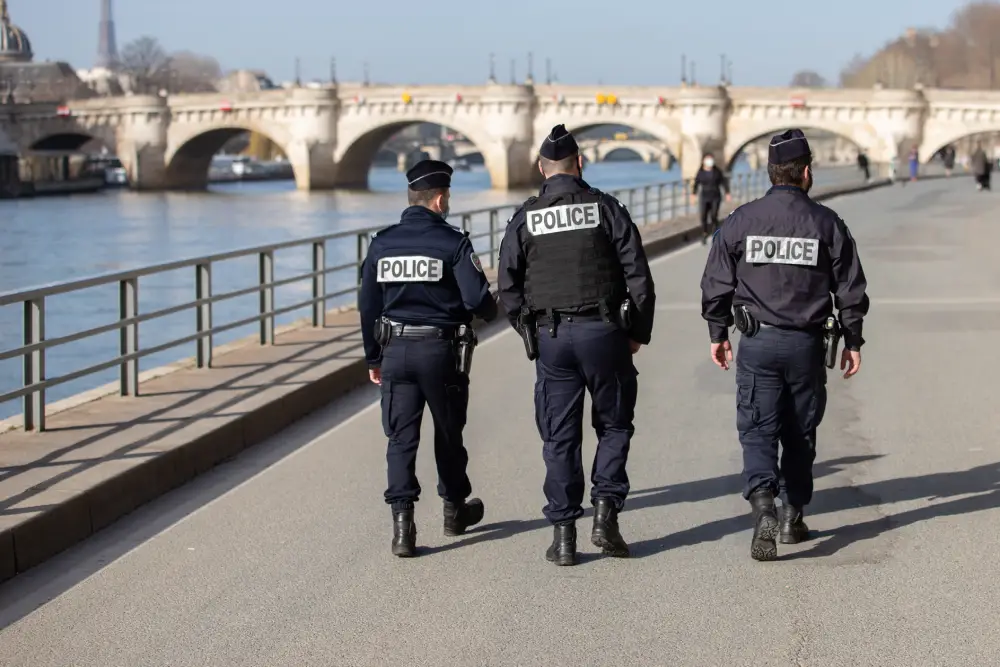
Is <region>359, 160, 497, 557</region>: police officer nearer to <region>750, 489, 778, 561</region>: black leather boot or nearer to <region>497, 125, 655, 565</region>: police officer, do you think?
<region>497, 125, 655, 565</region>: police officer

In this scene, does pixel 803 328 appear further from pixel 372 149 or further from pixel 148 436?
pixel 372 149

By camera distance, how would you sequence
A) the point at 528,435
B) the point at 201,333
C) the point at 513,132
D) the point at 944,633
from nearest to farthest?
the point at 944,633 < the point at 528,435 < the point at 201,333 < the point at 513,132

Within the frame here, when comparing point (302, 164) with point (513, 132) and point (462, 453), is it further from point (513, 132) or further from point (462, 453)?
point (462, 453)

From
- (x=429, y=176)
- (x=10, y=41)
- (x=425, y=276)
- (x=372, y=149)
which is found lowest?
(x=425, y=276)

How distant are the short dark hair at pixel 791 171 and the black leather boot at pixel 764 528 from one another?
3.81ft

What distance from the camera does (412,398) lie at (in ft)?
21.9

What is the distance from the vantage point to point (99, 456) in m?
7.83

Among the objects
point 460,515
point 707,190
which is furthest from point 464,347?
point 707,190

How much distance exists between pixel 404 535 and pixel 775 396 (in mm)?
1486

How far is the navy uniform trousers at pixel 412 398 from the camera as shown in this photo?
6.61 metres

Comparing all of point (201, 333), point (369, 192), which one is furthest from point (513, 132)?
point (201, 333)

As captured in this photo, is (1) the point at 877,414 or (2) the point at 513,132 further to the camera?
(2) the point at 513,132

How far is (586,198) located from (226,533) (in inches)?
81.2

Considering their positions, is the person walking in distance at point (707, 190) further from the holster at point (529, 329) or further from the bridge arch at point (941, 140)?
the bridge arch at point (941, 140)
